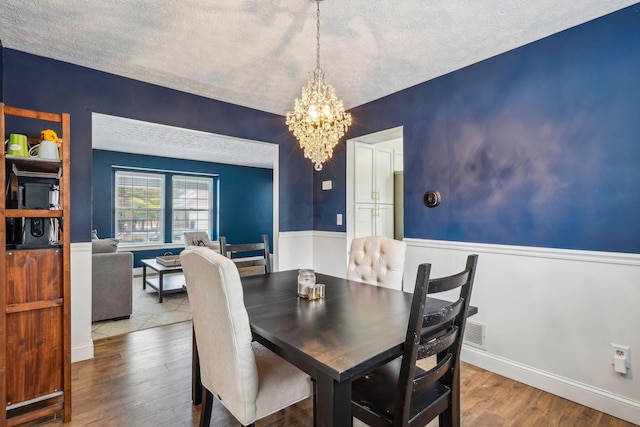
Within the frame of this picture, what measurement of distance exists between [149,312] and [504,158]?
4045 millimetres

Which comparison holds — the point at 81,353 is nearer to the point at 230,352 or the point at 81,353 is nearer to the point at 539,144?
the point at 230,352

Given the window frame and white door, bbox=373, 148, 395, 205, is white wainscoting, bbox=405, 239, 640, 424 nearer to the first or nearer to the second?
white door, bbox=373, 148, 395, 205

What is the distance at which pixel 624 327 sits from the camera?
5.97 ft

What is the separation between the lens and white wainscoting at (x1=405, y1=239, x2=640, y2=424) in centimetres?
182

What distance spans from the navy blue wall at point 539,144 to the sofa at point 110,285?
3132 millimetres

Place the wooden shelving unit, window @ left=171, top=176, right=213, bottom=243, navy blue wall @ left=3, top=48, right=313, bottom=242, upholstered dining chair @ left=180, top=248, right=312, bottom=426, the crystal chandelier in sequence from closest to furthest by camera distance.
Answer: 1. upholstered dining chair @ left=180, top=248, right=312, bottom=426
2. the wooden shelving unit
3. the crystal chandelier
4. navy blue wall @ left=3, top=48, right=313, bottom=242
5. window @ left=171, top=176, right=213, bottom=243

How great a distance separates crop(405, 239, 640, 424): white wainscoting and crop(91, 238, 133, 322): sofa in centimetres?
345

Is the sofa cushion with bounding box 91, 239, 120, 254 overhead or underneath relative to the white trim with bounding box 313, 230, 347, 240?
underneath

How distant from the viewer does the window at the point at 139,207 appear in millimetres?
5965

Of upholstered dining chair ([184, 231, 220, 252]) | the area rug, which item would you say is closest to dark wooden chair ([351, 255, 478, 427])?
the area rug

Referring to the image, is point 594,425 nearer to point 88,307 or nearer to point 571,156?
point 571,156

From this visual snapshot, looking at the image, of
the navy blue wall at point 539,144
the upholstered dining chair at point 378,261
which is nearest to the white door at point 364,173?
the navy blue wall at point 539,144

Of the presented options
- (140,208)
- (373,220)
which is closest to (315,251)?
(373,220)

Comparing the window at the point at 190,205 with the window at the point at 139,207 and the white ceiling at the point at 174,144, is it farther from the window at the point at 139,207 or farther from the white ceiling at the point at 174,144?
the white ceiling at the point at 174,144
